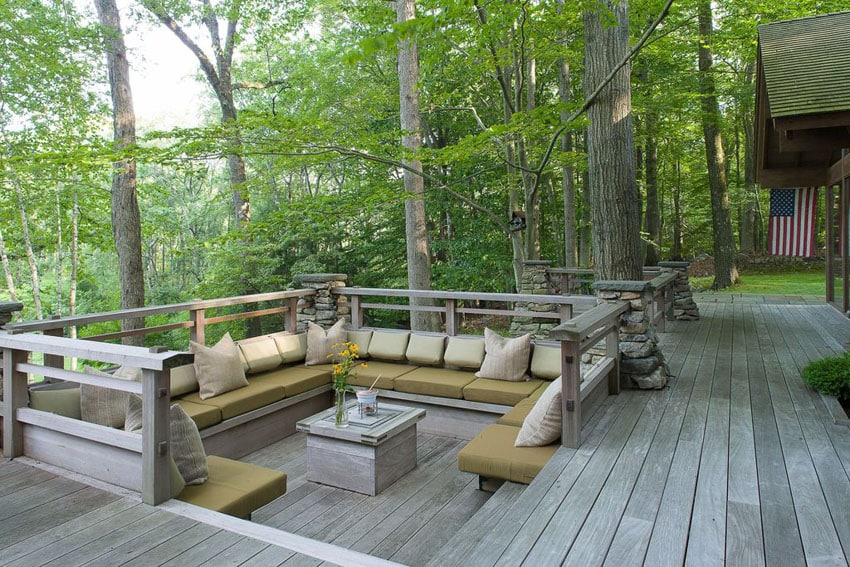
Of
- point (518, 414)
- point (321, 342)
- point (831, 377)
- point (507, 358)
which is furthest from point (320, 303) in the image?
point (831, 377)

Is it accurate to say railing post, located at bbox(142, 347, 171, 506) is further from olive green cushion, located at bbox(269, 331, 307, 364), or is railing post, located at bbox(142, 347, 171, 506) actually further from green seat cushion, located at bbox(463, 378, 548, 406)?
olive green cushion, located at bbox(269, 331, 307, 364)

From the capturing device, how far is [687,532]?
2.33 m

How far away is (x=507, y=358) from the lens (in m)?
5.26

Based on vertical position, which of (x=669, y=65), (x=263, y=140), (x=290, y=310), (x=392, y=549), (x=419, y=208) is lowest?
(x=392, y=549)

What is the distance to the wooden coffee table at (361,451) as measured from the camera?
408cm

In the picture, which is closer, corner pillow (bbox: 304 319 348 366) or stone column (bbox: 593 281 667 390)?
stone column (bbox: 593 281 667 390)

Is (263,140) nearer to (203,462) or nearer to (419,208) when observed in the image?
(419,208)

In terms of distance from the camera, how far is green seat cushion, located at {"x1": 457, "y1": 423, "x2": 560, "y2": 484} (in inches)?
125

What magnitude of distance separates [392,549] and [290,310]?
12.3 feet

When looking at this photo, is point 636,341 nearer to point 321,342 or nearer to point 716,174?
point 321,342

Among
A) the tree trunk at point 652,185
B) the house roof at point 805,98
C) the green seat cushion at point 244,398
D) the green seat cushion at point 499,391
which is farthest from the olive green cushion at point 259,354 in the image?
the tree trunk at point 652,185

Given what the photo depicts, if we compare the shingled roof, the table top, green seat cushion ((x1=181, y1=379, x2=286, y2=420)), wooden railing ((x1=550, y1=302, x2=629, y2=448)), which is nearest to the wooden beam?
the shingled roof

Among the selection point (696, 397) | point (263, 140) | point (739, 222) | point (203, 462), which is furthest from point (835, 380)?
point (739, 222)

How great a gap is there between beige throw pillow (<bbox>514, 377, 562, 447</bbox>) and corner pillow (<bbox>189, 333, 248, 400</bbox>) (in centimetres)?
286
